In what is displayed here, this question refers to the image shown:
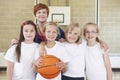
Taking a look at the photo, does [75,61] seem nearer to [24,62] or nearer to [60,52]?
[60,52]

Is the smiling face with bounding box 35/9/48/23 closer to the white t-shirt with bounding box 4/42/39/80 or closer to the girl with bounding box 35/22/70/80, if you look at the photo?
the girl with bounding box 35/22/70/80

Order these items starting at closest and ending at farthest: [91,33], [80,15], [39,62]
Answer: [39,62]
[91,33]
[80,15]

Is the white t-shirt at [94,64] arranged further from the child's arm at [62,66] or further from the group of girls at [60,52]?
the child's arm at [62,66]

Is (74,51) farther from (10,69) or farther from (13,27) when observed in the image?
(13,27)

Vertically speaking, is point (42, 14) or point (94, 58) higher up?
point (42, 14)

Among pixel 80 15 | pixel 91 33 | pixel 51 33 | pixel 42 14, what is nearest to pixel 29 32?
pixel 51 33

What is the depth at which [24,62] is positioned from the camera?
8.25 ft

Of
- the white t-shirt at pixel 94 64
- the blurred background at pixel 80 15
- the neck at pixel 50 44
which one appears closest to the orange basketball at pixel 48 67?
the neck at pixel 50 44

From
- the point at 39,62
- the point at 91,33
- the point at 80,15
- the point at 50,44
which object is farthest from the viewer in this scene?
the point at 80,15

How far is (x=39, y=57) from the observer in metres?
2.46

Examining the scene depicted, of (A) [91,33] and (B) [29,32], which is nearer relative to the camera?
(B) [29,32]

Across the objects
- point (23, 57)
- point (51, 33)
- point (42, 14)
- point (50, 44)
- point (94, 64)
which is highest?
point (42, 14)

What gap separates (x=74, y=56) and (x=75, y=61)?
1.9 inches

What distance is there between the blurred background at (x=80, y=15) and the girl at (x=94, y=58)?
4.09 metres
